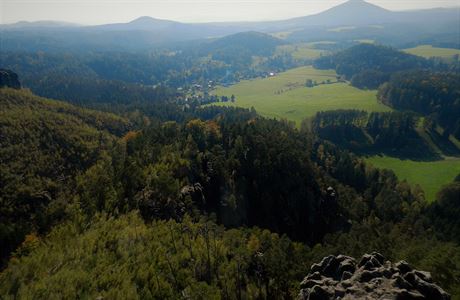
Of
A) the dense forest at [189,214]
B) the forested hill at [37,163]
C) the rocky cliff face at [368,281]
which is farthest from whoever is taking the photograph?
the forested hill at [37,163]

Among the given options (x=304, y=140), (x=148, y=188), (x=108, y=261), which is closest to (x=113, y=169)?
(x=148, y=188)

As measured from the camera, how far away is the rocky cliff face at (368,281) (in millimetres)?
45688

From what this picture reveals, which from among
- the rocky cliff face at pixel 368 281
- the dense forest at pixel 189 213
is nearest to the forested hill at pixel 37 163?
the dense forest at pixel 189 213

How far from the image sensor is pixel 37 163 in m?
121

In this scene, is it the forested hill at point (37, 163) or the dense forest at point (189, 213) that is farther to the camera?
the forested hill at point (37, 163)

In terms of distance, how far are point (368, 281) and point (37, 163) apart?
107866 millimetres

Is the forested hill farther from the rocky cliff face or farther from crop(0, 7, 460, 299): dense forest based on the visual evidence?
the rocky cliff face

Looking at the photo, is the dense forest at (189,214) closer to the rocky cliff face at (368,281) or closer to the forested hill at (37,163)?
the forested hill at (37,163)

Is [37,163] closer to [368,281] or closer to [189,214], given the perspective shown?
[189,214]

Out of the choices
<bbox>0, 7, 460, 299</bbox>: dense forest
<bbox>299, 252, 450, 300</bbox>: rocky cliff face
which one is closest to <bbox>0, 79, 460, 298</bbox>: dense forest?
<bbox>0, 7, 460, 299</bbox>: dense forest

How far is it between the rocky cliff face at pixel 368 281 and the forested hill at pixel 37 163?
234 ft

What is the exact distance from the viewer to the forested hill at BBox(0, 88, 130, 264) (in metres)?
98.4

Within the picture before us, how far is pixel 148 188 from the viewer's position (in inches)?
3861

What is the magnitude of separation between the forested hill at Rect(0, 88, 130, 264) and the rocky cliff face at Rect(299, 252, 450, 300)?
7147cm
